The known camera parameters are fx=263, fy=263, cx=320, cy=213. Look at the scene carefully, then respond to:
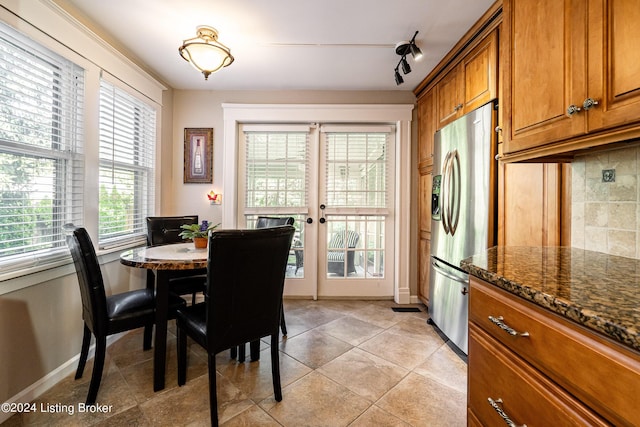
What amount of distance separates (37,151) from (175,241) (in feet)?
3.75

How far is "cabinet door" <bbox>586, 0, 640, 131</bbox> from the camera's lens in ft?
2.60

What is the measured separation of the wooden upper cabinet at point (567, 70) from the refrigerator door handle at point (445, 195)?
2.86 feet

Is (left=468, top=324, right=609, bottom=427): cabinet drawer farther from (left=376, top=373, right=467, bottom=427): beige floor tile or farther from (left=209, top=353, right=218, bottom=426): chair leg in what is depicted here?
(left=209, top=353, right=218, bottom=426): chair leg

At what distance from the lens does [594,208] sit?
1237 millimetres

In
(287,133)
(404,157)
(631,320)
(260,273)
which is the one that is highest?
(287,133)

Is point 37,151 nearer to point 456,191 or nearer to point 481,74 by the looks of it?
point 456,191

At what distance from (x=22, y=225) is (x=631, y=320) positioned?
2.56 meters

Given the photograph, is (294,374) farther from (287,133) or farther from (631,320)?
(287,133)

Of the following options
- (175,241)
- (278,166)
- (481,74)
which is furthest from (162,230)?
(481,74)

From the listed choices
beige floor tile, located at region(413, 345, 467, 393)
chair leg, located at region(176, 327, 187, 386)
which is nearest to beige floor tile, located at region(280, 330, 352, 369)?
beige floor tile, located at region(413, 345, 467, 393)

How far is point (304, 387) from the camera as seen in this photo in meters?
1.62

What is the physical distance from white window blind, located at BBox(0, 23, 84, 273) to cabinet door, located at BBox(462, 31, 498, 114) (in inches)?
113

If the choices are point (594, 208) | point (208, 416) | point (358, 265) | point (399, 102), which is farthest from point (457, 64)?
point (208, 416)

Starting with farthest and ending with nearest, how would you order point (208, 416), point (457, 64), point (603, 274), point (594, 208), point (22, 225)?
point (457, 64)
point (22, 225)
point (208, 416)
point (594, 208)
point (603, 274)
